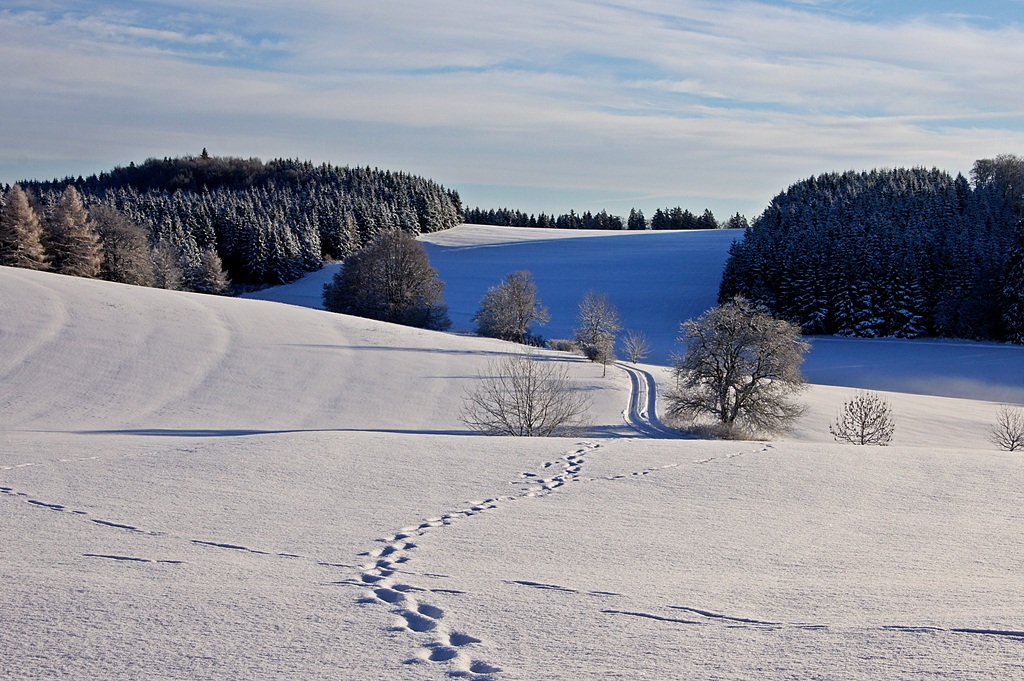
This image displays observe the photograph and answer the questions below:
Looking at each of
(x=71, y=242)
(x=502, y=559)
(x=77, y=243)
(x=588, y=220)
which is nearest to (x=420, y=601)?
(x=502, y=559)

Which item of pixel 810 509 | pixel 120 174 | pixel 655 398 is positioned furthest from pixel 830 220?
pixel 120 174

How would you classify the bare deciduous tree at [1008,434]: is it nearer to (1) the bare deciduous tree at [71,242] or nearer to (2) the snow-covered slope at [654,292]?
(2) the snow-covered slope at [654,292]

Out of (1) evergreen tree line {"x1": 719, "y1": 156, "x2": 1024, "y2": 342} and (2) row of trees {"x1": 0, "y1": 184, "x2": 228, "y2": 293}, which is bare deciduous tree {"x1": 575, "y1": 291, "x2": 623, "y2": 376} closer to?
(1) evergreen tree line {"x1": 719, "y1": 156, "x2": 1024, "y2": 342}

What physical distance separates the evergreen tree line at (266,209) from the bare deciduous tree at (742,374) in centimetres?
6275

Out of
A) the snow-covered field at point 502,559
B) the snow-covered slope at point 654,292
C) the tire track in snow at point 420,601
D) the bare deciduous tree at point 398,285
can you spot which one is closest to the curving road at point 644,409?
the snow-covered field at point 502,559

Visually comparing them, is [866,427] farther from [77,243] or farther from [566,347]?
[77,243]

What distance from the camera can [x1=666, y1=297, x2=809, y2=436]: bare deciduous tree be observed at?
3030 cm

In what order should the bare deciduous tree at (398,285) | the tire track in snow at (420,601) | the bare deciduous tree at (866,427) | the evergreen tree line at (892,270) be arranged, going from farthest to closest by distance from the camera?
the evergreen tree line at (892,270) < the bare deciduous tree at (398,285) < the bare deciduous tree at (866,427) < the tire track in snow at (420,601)

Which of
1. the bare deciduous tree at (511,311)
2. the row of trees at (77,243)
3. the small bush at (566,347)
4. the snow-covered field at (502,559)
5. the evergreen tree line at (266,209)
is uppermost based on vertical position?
the evergreen tree line at (266,209)

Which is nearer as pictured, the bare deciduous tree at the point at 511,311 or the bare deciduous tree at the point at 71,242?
the bare deciduous tree at the point at 511,311

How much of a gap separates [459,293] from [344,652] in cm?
8088

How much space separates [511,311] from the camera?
54906 mm

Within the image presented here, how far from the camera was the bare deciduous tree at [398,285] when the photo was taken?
61.7 metres

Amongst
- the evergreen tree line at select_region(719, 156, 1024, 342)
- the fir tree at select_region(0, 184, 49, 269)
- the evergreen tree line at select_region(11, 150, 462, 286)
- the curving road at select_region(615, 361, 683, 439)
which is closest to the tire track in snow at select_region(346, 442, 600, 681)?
the curving road at select_region(615, 361, 683, 439)
